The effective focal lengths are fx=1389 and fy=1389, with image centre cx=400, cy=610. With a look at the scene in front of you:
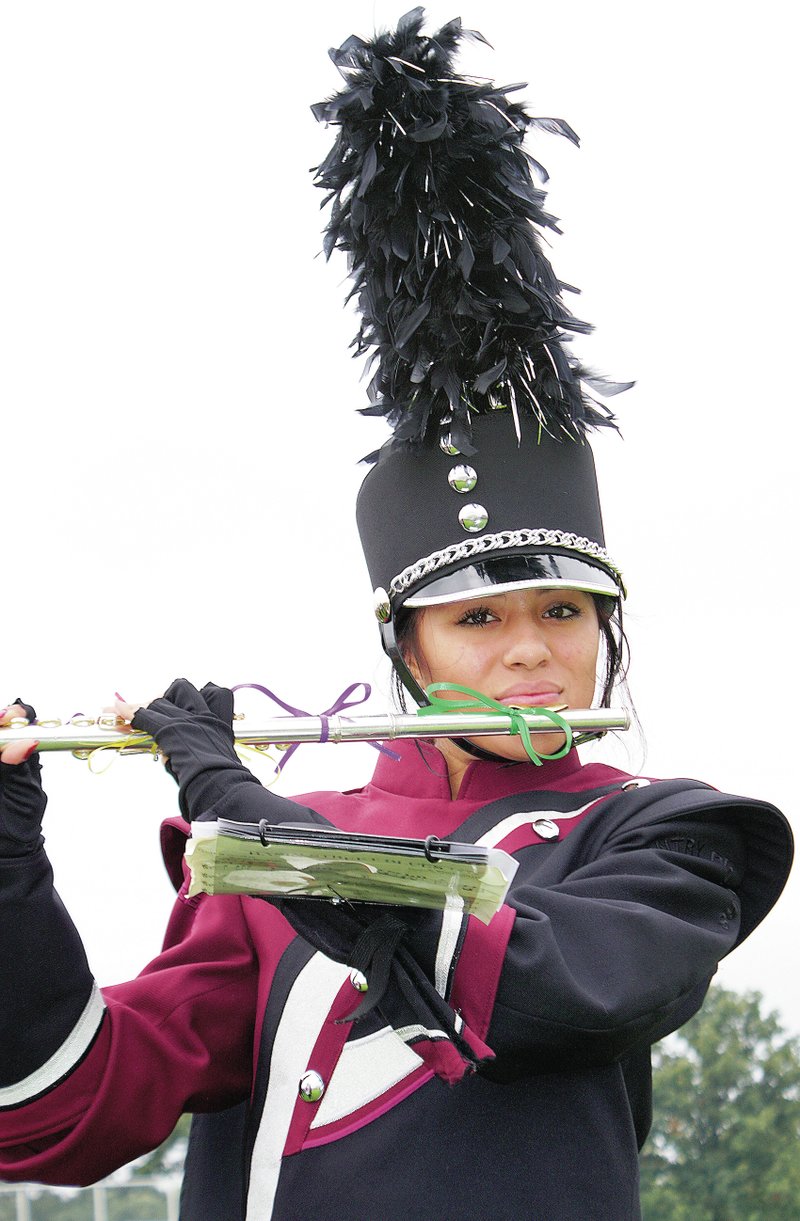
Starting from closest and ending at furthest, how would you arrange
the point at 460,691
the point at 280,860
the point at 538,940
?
the point at 280,860
the point at 538,940
the point at 460,691

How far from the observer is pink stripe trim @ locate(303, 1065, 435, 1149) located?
8.59 ft

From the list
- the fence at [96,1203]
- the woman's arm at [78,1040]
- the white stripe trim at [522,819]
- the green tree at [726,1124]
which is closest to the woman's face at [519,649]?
the white stripe trim at [522,819]

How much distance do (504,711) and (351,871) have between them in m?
0.90

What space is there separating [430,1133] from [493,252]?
1916 millimetres

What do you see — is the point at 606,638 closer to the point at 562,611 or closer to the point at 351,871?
the point at 562,611

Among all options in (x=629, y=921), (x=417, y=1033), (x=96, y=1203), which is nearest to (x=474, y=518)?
(x=629, y=921)

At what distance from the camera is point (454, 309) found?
321cm

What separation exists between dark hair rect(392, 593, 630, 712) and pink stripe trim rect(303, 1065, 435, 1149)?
1015 mm

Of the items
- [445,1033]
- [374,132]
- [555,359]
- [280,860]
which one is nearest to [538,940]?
[445,1033]

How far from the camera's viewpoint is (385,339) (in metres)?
3.35

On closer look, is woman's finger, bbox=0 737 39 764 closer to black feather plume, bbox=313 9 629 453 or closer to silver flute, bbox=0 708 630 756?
silver flute, bbox=0 708 630 756

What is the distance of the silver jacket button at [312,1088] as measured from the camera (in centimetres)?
269

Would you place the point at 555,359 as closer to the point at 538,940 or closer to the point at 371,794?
the point at 371,794

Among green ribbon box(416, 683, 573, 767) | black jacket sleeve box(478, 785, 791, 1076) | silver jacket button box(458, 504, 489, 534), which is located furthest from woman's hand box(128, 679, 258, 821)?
silver jacket button box(458, 504, 489, 534)
